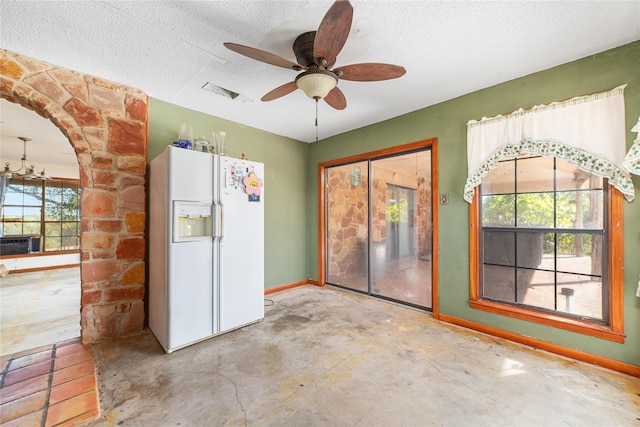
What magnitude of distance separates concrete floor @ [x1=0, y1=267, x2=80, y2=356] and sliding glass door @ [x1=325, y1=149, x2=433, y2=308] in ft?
11.6

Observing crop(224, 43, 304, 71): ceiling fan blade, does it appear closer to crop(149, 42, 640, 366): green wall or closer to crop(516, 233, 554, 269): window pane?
crop(149, 42, 640, 366): green wall

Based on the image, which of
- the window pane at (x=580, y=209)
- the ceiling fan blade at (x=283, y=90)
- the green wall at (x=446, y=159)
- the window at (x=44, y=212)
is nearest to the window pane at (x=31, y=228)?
the window at (x=44, y=212)

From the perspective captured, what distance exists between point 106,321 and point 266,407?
1.99 m

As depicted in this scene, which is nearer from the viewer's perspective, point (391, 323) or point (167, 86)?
point (167, 86)

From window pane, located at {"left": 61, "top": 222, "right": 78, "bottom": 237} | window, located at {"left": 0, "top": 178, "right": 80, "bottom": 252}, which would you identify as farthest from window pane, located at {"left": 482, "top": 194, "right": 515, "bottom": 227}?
window pane, located at {"left": 61, "top": 222, "right": 78, "bottom": 237}

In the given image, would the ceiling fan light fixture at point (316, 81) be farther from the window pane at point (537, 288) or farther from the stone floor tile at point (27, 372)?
the stone floor tile at point (27, 372)

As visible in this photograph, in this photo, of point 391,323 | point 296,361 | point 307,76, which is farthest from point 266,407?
point 307,76

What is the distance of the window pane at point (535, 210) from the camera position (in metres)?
2.38

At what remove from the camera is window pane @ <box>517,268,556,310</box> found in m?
2.37

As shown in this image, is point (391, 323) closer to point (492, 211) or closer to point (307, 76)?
point (492, 211)

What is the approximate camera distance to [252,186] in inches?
110

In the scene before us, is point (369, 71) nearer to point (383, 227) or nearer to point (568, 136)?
point (568, 136)

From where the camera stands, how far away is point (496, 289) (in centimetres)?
269

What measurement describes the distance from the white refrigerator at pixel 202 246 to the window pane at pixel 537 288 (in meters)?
2.75
